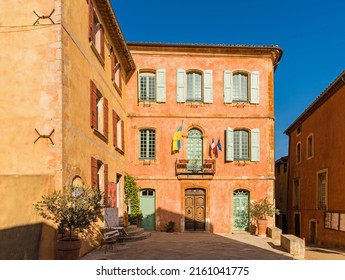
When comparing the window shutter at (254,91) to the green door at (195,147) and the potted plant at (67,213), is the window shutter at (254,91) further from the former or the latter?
the potted plant at (67,213)

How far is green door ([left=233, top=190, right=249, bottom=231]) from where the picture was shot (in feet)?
54.5

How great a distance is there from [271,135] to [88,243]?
1098 cm

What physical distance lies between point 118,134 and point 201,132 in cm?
437

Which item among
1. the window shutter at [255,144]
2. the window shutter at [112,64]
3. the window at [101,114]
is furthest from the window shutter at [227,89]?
the window at [101,114]

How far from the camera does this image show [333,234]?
626 inches

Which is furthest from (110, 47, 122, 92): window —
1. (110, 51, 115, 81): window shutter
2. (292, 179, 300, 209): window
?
(292, 179, 300, 209): window

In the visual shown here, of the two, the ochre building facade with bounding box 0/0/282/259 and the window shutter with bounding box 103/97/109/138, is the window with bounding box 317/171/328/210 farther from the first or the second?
the window shutter with bounding box 103/97/109/138

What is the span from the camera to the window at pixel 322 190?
17.3 m

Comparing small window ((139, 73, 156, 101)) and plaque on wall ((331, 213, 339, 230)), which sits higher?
small window ((139, 73, 156, 101))

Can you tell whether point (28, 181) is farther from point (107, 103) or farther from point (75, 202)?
point (107, 103)

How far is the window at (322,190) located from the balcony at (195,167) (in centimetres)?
609

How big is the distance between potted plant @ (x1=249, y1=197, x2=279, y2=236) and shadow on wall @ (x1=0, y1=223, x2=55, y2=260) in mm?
10542

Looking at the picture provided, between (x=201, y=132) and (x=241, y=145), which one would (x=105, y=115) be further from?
(x=241, y=145)

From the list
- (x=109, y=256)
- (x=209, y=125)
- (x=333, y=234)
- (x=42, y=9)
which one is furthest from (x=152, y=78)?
(x=333, y=234)
